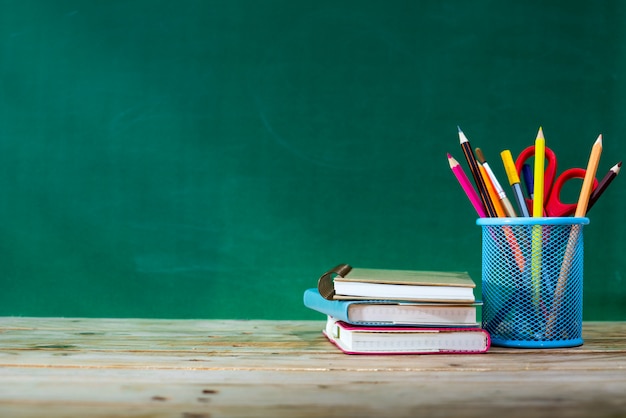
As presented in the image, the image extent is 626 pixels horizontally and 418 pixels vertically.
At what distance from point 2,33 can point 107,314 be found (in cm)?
68

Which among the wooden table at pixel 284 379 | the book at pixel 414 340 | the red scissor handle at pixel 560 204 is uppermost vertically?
the red scissor handle at pixel 560 204

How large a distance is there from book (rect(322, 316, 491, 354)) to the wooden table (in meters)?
0.02

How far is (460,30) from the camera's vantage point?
1501 millimetres

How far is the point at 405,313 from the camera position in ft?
2.87

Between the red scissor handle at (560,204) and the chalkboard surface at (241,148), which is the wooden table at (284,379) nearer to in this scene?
the red scissor handle at (560,204)

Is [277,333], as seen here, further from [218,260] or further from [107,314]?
[107,314]

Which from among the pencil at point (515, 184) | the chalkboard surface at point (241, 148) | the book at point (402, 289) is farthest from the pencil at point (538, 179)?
the chalkboard surface at point (241, 148)

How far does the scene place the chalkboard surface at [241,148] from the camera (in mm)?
1468

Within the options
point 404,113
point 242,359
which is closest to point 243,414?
point 242,359

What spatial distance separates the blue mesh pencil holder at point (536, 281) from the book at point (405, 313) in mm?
95

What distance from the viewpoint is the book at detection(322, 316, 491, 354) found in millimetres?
869

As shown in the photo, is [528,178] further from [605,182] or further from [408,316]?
[408,316]

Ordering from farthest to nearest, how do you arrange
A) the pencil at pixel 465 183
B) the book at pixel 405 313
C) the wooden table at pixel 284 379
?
1. the pencil at pixel 465 183
2. the book at pixel 405 313
3. the wooden table at pixel 284 379

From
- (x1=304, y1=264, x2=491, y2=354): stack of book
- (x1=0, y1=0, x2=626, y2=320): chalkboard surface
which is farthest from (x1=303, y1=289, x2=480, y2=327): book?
(x1=0, y1=0, x2=626, y2=320): chalkboard surface
